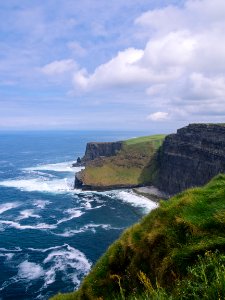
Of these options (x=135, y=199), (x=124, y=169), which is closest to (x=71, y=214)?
(x=135, y=199)

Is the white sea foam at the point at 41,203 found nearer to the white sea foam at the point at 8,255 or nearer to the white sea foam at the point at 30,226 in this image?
the white sea foam at the point at 30,226

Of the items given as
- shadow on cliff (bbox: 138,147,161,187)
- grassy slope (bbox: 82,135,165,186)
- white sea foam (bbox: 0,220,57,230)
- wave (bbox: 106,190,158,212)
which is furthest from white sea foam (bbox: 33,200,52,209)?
shadow on cliff (bbox: 138,147,161,187)

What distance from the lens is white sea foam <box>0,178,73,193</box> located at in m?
146

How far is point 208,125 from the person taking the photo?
125625 millimetres

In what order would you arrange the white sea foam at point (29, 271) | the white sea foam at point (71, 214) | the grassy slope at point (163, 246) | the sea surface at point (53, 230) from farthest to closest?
the white sea foam at point (71, 214) → the white sea foam at point (29, 271) → the sea surface at point (53, 230) → the grassy slope at point (163, 246)

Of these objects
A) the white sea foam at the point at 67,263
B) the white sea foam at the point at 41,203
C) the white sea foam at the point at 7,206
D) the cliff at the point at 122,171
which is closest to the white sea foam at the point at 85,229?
the white sea foam at the point at 67,263

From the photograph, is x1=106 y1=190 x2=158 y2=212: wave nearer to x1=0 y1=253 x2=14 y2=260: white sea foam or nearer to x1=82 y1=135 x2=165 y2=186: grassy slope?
x1=82 y1=135 x2=165 y2=186: grassy slope

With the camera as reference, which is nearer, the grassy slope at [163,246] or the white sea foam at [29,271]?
the grassy slope at [163,246]

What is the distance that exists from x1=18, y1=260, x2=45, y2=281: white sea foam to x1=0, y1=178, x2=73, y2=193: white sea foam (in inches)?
2950

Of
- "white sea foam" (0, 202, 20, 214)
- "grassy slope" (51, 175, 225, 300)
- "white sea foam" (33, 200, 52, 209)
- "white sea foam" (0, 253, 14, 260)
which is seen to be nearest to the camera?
"grassy slope" (51, 175, 225, 300)

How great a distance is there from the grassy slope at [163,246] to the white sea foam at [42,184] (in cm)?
12625

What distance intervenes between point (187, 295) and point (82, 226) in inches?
3452

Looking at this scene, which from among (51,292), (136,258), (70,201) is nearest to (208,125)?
(70,201)

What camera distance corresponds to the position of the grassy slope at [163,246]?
48.0 feet
